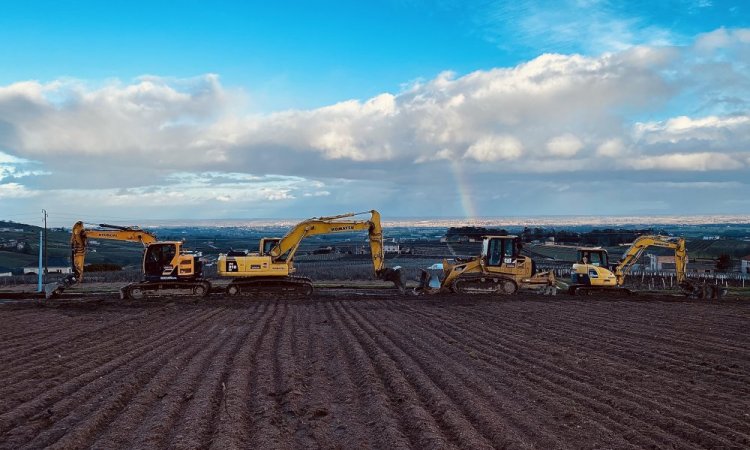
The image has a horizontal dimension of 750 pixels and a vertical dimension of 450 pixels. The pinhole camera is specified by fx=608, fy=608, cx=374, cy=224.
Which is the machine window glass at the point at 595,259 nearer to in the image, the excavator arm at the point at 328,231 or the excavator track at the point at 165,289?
the excavator arm at the point at 328,231

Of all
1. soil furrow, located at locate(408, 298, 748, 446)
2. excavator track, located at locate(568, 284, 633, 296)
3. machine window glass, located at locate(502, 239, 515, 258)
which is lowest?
soil furrow, located at locate(408, 298, 748, 446)

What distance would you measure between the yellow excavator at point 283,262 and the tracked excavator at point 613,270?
375 inches

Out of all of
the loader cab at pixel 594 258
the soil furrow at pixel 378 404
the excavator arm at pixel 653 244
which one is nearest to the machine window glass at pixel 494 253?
the loader cab at pixel 594 258

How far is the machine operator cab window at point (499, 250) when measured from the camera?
2745 centimetres

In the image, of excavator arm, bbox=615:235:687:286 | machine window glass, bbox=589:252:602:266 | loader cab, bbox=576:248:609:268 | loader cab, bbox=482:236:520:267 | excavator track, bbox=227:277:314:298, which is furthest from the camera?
machine window glass, bbox=589:252:602:266

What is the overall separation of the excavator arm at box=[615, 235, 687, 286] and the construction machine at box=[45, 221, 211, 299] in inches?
780

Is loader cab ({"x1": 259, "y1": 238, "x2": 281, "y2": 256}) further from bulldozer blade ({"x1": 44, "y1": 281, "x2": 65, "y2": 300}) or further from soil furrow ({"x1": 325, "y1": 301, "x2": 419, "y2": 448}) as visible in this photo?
soil furrow ({"x1": 325, "y1": 301, "x2": 419, "y2": 448})

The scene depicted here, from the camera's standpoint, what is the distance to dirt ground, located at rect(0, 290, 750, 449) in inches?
299

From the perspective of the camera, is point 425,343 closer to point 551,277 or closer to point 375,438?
point 375,438

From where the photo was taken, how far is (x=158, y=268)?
88.5 ft

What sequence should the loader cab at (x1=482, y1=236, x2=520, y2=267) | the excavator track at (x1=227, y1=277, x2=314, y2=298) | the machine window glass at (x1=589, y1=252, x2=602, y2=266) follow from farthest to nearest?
the machine window glass at (x1=589, y1=252, x2=602, y2=266)
the excavator track at (x1=227, y1=277, x2=314, y2=298)
the loader cab at (x1=482, y1=236, x2=520, y2=267)

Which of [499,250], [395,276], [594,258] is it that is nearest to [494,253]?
[499,250]

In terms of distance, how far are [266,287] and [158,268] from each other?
4.81 m

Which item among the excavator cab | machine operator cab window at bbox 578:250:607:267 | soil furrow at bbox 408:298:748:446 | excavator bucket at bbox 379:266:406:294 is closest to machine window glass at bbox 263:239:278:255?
the excavator cab
